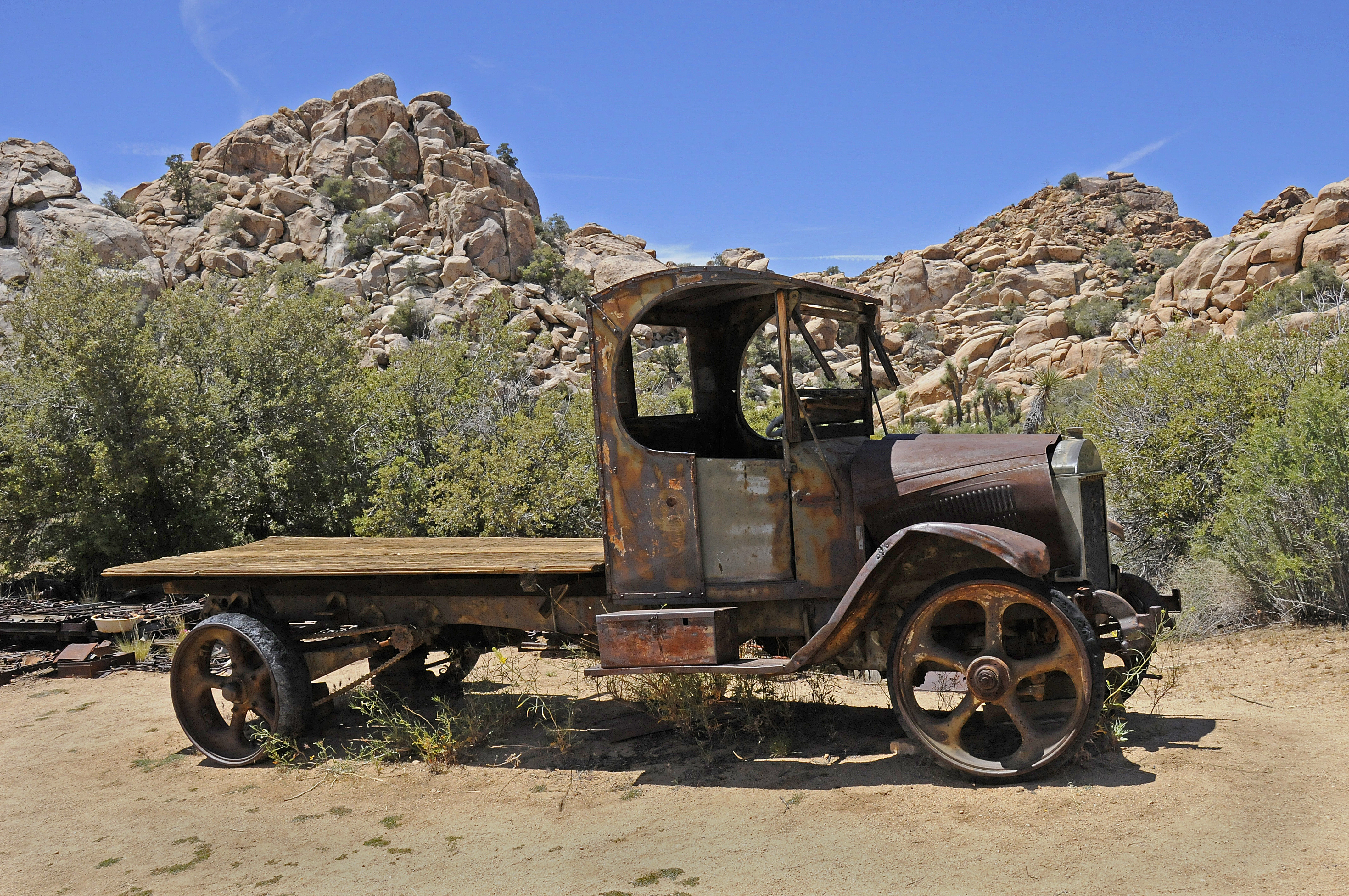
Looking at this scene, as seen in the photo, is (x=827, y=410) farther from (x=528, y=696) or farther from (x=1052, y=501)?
(x=528, y=696)

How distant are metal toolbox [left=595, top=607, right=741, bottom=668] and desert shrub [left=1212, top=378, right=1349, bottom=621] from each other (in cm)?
463

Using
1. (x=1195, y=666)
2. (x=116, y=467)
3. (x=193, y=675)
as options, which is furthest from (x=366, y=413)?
(x=1195, y=666)

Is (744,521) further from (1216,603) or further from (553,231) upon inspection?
(553,231)

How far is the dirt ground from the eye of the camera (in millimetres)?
3641

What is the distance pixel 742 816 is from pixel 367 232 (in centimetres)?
5323

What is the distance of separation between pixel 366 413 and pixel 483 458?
444 centimetres

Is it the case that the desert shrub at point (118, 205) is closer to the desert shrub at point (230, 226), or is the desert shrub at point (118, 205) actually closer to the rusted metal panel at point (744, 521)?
the desert shrub at point (230, 226)

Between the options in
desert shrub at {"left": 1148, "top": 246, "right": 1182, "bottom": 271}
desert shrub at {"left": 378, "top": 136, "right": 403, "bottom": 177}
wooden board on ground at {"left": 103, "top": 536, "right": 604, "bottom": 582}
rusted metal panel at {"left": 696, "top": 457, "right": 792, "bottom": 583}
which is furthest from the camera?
desert shrub at {"left": 378, "top": 136, "right": 403, "bottom": 177}

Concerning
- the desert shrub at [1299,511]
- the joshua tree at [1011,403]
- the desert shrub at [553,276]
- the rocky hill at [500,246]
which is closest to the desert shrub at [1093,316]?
the rocky hill at [500,246]

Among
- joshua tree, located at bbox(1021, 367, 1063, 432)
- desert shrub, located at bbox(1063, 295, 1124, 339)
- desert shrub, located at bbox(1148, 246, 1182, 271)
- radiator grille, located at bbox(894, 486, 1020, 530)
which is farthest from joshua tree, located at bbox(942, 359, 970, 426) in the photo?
radiator grille, located at bbox(894, 486, 1020, 530)

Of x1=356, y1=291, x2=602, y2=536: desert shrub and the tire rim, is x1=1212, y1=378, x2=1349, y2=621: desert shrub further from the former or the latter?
the tire rim

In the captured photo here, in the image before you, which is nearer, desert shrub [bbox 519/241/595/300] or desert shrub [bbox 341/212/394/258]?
desert shrub [bbox 519/241/595/300]

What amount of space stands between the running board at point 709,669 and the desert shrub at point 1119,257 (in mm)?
62291

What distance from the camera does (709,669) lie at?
485 centimetres
